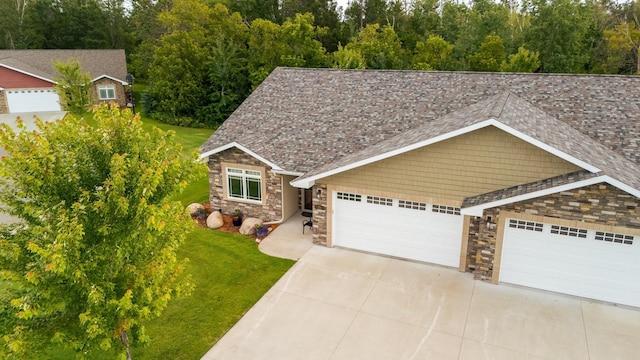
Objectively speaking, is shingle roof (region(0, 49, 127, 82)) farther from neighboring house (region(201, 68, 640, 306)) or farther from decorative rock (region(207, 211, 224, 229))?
decorative rock (region(207, 211, 224, 229))

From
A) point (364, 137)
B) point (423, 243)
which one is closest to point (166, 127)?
point (364, 137)

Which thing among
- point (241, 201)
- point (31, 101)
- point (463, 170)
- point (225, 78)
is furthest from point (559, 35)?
point (31, 101)

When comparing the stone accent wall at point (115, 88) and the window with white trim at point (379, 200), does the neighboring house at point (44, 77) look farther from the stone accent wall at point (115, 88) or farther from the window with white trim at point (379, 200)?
the window with white trim at point (379, 200)

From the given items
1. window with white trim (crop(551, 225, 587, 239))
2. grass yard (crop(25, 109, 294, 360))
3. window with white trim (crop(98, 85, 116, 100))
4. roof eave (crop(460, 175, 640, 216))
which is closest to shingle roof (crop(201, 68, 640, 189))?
roof eave (crop(460, 175, 640, 216))

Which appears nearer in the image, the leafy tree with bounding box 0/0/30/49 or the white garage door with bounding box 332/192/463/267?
the white garage door with bounding box 332/192/463/267

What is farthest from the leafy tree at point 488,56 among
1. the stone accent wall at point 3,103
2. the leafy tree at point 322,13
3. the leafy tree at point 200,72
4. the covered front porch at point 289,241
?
the stone accent wall at point 3,103

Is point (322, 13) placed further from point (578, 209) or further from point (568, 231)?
point (578, 209)

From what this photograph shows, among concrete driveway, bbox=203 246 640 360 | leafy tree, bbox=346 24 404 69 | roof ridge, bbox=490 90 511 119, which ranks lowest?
concrete driveway, bbox=203 246 640 360
